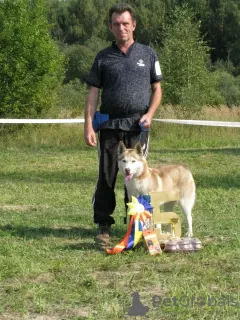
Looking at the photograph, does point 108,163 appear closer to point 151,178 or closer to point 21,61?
point 151,178

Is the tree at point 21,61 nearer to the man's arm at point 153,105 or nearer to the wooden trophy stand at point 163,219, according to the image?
the man's arm at point 153,105

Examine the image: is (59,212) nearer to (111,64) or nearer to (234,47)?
(111,64)

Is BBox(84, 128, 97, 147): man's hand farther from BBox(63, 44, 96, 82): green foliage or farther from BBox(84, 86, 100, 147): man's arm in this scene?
BBox(63, 44, 96, 82): green foliage

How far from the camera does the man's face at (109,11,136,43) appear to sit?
204 inches

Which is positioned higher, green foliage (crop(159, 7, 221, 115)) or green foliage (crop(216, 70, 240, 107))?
green foliage (crop(159, 7, 221, 115))

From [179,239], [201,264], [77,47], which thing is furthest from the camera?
[77,47]

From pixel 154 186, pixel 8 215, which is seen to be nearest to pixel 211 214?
pixel 154 186

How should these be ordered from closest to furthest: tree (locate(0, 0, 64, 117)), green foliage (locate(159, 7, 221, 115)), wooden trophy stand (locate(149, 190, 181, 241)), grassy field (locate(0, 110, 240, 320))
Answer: grassy field (locate(0, 110, 240, 320)) < wooden trophy stand (locate(149, 190, 181, 241)) < tree (locate(0, 0, 64, 117)) < green foliage (locate(159, 7, 221, 115))

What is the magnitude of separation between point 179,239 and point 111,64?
1.58 metres

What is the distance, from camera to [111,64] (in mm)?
5258

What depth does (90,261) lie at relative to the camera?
478 centimetres

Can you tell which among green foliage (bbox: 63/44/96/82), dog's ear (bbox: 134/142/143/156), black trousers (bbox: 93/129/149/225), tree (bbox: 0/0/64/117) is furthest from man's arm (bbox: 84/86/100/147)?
green foliage (bbox: 63/44/96/82)

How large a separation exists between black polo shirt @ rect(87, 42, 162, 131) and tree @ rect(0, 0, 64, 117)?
43.9 ft

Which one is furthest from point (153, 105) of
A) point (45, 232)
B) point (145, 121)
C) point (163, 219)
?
point (45, 232)
